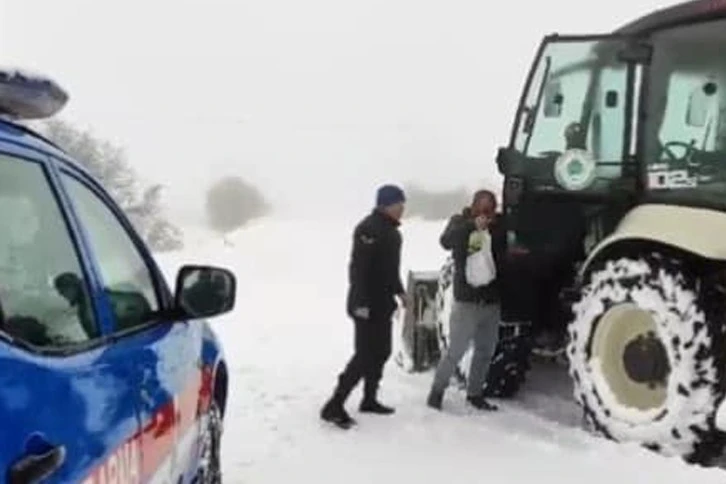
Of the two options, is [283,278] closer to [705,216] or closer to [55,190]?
[705,216]

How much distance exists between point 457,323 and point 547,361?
1.47 meters

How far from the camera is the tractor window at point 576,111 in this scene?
8273 millimetres

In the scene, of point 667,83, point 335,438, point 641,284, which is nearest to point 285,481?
point 335,438

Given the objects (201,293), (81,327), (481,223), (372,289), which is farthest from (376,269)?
(81,327)

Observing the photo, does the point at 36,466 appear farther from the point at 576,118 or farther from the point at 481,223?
the point at 576,118

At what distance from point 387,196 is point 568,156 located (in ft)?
4.38

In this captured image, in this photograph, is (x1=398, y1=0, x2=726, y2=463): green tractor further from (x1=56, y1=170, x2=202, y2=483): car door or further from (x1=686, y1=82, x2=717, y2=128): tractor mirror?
(x1=56, y1=170, x2=202, y2=483): car door

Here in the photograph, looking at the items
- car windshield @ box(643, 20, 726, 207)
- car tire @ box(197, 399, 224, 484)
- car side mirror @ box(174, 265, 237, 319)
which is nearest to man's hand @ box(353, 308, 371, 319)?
car windshield @ box(643, 20, 726, 207)

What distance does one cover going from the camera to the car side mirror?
396 centimetres

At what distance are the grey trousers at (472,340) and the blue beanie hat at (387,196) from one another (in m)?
0.88

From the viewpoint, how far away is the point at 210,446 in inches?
186

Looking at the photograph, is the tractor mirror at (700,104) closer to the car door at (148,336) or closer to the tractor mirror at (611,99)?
the tractor mirror at (611,99)

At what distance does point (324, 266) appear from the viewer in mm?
27094

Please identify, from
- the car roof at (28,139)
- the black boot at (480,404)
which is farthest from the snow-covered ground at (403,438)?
the car roof at (28,139)
